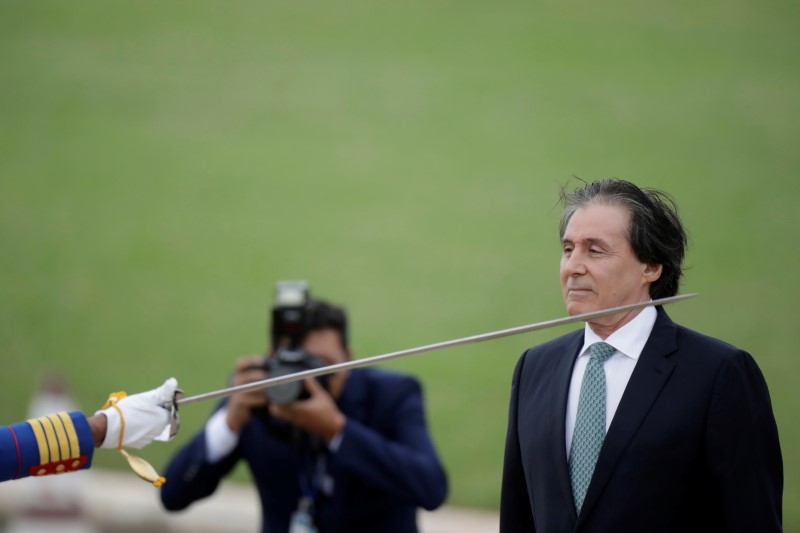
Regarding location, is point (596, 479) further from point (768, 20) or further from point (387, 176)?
point (768, 20)

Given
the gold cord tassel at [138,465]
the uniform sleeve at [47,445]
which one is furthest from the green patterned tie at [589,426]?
the uniform sleeve at [47,445]

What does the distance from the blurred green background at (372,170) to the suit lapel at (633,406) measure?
3.77m

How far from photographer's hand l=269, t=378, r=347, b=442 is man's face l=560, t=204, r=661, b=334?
1.05 meters

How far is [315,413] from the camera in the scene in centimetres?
277

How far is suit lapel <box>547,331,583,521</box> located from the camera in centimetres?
179

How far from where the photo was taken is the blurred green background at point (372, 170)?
21.3ft

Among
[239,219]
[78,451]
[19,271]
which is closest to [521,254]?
[239,219]

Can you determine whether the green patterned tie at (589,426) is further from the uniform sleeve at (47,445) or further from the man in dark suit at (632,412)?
the uniform sleeve at (47,445)

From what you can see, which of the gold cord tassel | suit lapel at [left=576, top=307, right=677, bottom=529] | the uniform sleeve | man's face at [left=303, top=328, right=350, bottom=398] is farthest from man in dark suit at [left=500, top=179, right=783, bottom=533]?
man's face at [left=303, top=328, right=350, bottom=398]

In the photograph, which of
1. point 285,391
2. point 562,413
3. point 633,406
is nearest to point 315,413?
point 285,391

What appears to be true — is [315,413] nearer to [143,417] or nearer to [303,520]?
[303,520]

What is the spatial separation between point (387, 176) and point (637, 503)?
6.14 meters

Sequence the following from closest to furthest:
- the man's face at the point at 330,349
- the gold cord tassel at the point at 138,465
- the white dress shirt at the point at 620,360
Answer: the white dress shirt at the point at 620,360, the gold cord tassel at the point at 138,465, the man's face at the point at 330,349

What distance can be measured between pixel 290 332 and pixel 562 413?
3.74 ft
